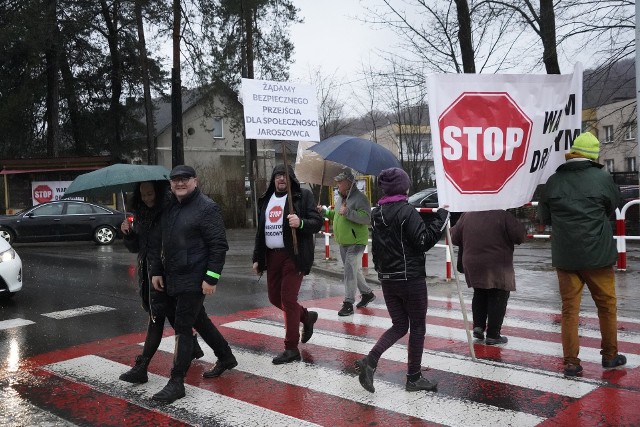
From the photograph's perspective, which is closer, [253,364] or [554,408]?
[554,408]

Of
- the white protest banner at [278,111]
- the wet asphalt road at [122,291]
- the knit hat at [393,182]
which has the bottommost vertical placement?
the wet asphalt road at [122,291]

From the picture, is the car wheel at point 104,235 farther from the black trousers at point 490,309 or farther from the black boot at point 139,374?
the black trousers at point 490,309

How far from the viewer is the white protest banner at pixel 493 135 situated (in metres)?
5.57

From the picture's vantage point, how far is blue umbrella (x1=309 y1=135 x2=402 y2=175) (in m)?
6.51

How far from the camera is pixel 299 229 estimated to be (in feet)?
19.5

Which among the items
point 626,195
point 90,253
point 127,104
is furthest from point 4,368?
point 127,104

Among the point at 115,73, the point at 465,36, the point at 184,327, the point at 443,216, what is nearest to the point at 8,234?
the point at 115,73

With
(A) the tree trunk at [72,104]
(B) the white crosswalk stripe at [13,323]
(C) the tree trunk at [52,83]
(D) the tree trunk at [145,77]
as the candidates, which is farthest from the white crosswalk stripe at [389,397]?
(A) the tree trunk at [72,104]

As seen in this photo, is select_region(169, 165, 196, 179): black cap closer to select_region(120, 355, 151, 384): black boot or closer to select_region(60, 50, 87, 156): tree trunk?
select_region(120, 355, 151, 384): black boot

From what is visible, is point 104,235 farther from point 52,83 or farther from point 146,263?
point 146,263

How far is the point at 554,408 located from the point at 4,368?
4.92m

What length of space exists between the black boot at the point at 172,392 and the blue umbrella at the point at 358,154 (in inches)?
106

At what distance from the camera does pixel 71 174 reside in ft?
82.6

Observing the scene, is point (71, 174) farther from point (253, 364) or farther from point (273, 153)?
point (273, 153)
